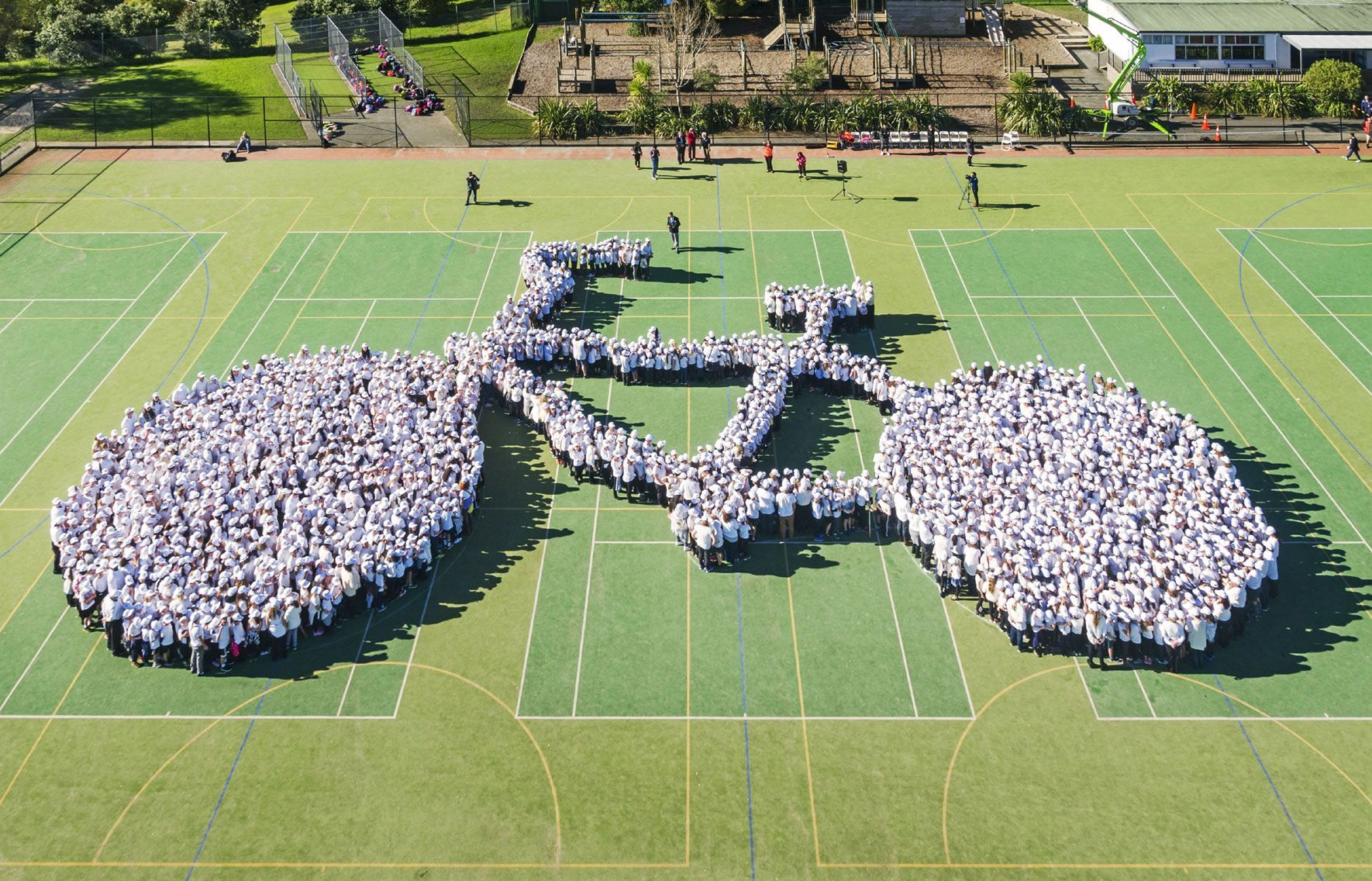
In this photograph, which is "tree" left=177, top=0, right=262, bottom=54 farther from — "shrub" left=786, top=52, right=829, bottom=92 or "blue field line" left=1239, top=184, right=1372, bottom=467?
"blue field line" left=1239, top=184, right=1372, bottom=467

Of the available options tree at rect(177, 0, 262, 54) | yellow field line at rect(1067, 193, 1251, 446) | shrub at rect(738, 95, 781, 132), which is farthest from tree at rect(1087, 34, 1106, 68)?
tree at rect(177, 0, 262, 54)

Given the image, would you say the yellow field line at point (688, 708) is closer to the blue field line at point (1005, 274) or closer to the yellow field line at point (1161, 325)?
the blue field line at point (1005, 274)

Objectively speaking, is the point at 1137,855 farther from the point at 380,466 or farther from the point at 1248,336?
the point at 1248,336

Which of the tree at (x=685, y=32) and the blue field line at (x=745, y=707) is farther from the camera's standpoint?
the tree at (x=685, y=32)

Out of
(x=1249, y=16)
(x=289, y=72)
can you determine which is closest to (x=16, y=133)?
(x=289, y=72)

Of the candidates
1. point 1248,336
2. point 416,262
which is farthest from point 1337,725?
point 416,262

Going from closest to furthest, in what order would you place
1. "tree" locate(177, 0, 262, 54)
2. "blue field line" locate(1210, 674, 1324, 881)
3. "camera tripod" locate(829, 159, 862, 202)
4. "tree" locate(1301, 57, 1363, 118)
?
"blue field line" locate(1210, 674, 1324, 881), "camera tripod" locate(829, 159, 862, 202), "tree" locate(1301, 57, 1363, 118), "tree" locate(177, 0, 262, 54)

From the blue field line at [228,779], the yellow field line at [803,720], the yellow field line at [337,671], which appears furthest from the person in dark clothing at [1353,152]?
the blue field line at [228,779]
